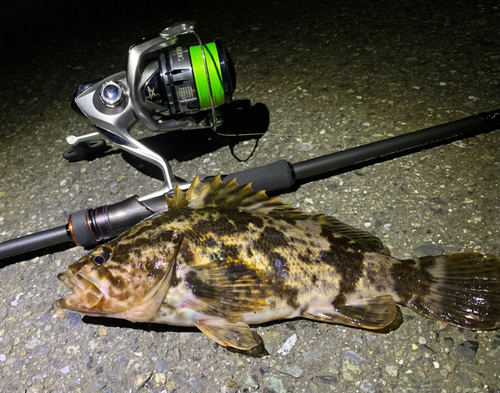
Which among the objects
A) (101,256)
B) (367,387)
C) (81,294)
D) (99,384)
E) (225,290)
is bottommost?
(367,387)

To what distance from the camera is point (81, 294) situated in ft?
7.22

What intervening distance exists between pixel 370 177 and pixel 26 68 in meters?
4.39

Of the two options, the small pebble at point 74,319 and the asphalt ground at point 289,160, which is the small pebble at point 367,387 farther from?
the small pebble at point 74,319

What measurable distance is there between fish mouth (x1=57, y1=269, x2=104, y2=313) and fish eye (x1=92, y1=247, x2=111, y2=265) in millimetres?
98

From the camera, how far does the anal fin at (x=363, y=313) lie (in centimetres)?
223

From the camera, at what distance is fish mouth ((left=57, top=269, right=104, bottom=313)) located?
218 cm

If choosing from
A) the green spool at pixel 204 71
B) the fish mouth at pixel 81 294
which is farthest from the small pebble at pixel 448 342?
the green spool at pixel 204 71

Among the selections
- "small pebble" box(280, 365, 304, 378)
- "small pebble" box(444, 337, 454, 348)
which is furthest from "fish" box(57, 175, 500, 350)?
"small pebble" box(280, 365, 304, 378)

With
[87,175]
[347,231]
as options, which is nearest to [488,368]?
[347,231]

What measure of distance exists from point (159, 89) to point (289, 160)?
115cm

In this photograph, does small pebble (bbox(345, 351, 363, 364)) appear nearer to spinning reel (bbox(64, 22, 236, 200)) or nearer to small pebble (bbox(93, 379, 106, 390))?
small pebble (bbox(93, 379, 106, 390))

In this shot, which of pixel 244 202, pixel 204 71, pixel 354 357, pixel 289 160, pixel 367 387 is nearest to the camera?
pixel 367 387

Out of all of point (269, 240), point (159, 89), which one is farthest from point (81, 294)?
point (159, 89)

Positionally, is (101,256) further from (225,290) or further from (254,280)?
(254,280)
